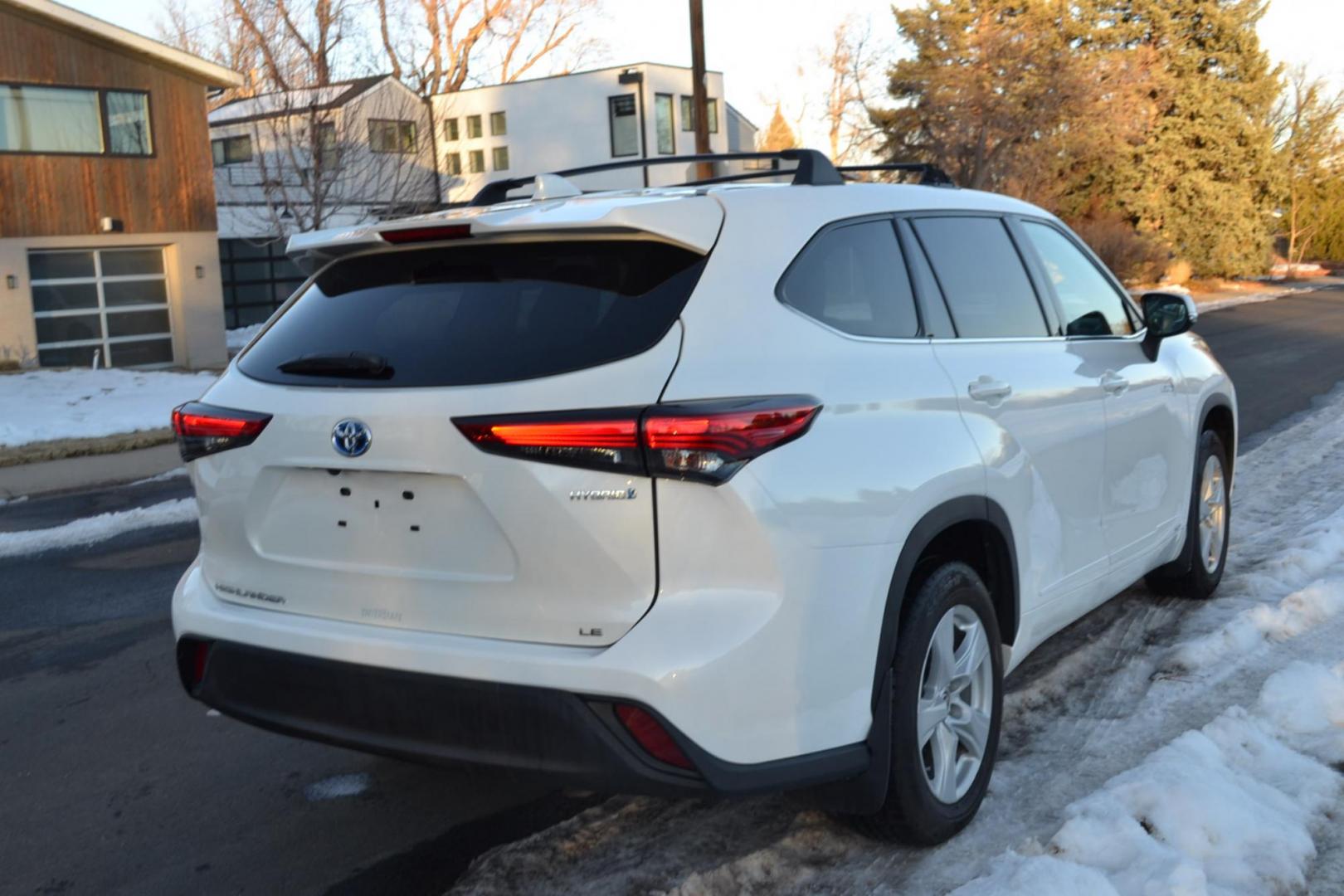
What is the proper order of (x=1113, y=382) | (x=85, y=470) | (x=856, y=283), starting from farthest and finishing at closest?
(x=85, y=470) → (x=1113, y=382) → (x=856, y=283)

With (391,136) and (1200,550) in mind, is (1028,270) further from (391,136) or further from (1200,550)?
(391,136)

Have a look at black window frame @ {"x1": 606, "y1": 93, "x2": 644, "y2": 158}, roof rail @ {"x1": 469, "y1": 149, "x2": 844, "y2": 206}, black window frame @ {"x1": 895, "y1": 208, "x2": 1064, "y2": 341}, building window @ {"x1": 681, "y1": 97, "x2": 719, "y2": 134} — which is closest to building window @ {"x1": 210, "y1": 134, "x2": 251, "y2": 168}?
black window frame @ {"x1": 606, "y1": 93, "x2": 644, "y2": 158}

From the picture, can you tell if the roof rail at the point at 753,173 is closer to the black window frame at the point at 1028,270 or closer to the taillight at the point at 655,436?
the black window frame at the point at 1028,270

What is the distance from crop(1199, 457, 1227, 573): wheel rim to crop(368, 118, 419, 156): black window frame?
2517 centimetres

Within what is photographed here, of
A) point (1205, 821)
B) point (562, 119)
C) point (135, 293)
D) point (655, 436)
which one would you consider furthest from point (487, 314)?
point (562, 119)

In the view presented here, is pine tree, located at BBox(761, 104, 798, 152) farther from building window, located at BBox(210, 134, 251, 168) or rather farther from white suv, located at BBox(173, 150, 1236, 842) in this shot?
white suv, located at BBox(173, 150, 1236, 842)

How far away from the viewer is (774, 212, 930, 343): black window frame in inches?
128

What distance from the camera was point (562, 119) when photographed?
4766 centimetres

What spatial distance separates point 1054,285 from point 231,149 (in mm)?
36073

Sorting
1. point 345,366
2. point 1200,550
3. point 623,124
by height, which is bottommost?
point 1200,550

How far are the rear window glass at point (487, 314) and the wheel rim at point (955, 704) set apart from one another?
118cm

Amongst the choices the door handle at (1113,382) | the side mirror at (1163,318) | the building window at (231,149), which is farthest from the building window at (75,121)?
the door handle at (1113,382)

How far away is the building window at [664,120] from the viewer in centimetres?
4566

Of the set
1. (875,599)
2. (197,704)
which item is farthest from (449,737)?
(197,704)
